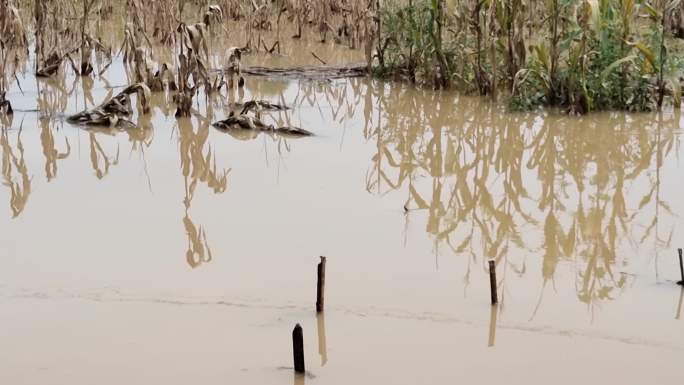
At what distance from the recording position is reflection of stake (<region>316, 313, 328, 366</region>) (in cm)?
296

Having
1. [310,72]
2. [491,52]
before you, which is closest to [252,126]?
[491,52]

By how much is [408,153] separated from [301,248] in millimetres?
1960

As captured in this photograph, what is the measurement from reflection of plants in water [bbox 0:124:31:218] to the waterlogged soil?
0.07ft

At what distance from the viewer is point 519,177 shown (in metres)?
5.21

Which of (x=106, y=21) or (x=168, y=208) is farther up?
(x=106, y=21)

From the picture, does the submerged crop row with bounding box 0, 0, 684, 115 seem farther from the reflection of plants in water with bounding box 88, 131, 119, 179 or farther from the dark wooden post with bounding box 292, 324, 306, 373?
the dark wooden post with bounding box 292, 324, 306, 373

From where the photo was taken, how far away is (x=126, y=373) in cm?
284

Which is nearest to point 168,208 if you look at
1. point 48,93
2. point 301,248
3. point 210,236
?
point 210,236

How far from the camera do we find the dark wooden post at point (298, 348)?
105 inches

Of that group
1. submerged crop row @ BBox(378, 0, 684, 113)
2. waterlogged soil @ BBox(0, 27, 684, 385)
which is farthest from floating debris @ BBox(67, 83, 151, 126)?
submerged crop row @ BBox(378, 0, 684, 113)

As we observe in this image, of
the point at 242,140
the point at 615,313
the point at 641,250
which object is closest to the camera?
the point at 615,313

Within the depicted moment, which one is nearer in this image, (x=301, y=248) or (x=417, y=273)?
(x=417, y=273)

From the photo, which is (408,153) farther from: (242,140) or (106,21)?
(106,21)

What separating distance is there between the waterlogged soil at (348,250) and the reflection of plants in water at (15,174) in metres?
0.02
